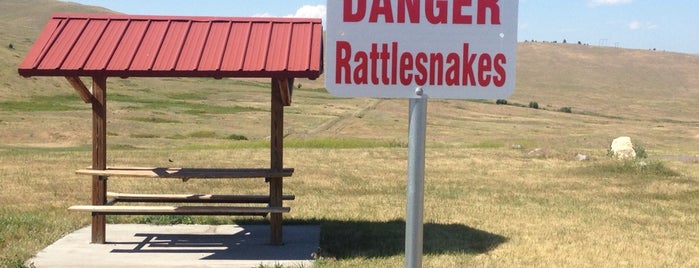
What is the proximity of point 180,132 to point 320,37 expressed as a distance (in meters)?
43.8

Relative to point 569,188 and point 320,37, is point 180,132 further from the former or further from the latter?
point 320,37

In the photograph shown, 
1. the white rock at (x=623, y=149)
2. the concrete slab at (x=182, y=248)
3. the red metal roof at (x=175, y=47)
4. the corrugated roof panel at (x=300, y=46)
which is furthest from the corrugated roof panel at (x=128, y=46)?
the white rock at (x=623, y=149)

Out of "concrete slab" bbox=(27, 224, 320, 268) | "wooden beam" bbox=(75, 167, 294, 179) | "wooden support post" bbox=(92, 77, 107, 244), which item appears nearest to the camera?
"concrete slab" bbox=(27, 224, 320, 268)

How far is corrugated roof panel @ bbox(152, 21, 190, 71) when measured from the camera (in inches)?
348

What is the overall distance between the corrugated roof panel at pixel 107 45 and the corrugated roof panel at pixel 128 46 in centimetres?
6

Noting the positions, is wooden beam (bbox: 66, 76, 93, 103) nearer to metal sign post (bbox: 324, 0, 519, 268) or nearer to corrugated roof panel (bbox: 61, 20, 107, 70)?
corrugated roof panel (bbox: 61, 20, 107, 70)

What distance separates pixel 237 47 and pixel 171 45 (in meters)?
0.82

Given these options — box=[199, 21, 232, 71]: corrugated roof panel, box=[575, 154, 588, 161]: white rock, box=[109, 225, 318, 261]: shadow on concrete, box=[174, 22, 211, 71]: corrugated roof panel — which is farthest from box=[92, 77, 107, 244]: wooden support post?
box=[575, 154, 588, 161]: white rock

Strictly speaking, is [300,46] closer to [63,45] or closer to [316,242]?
[316,242]

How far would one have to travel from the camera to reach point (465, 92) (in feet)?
8.34

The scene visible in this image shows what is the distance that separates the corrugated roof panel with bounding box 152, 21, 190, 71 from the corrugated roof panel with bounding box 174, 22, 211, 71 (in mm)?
58

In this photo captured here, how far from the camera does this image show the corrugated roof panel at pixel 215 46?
8844mm

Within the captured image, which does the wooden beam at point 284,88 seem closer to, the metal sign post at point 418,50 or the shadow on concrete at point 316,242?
the shadow on concrete at point 316,242

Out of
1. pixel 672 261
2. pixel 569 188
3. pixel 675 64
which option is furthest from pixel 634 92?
pixel 672 261
